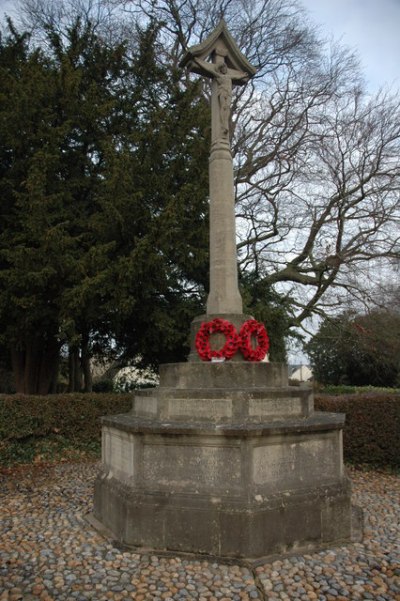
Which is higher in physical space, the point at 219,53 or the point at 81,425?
the point at 219,53

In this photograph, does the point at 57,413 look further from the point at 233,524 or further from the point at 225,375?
the point at 233,524

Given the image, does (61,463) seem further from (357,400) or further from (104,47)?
(104,47)

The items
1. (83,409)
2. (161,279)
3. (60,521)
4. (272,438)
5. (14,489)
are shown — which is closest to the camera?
(272,438)

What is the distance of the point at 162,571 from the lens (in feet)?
13.6

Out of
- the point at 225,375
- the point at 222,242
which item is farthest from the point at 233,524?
the point at 222,242

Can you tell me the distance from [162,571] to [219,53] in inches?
265

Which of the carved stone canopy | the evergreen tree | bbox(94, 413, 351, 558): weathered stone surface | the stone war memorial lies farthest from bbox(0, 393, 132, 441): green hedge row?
the carved stone canopy

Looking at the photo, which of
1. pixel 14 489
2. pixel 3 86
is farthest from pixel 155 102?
pixel 14 489

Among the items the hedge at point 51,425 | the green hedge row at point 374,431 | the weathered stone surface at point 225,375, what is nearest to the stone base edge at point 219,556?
the weathered stone surface at point 225,375

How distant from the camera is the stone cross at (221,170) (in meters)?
6.27

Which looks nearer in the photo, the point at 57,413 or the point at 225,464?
the point at 225,464

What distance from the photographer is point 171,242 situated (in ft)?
36.4

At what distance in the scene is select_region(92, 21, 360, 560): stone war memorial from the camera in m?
4.55

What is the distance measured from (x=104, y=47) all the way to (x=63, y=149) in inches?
148
